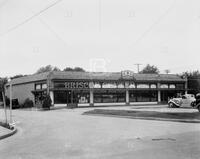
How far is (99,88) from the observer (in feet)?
162

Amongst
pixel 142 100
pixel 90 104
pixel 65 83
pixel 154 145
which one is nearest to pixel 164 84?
pixel 142 100

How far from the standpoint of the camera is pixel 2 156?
8.79m

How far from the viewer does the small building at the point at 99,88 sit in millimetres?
46938

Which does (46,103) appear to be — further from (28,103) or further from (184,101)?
(184,101)

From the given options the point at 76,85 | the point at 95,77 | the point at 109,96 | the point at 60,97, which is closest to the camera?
the point at 60,97

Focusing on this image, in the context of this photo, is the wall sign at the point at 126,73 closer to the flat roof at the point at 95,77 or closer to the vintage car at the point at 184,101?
the flat roof at the point at 95,77

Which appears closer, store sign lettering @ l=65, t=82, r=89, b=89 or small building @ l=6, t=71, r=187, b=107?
small building @ l=6, t=71, r=187, b=107

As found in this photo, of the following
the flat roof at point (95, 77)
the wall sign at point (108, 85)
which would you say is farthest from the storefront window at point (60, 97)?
the wall sign at point (108, 85)

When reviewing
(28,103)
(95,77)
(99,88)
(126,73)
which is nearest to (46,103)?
(28,103)

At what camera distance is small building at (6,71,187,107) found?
46938 mm

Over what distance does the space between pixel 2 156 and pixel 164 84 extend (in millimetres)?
48540

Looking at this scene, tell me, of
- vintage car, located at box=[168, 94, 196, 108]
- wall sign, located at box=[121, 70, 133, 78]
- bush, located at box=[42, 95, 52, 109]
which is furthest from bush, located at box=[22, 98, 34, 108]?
vintage car, located at box=[168, 94, 196, 108]

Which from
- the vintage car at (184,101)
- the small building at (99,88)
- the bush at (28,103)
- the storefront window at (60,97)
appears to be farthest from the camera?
the bush at (28,103)

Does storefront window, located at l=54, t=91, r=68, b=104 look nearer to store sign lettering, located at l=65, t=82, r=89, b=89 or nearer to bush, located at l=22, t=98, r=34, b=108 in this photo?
store sign lettering, located at l=65, t=82, r=89, b=89
